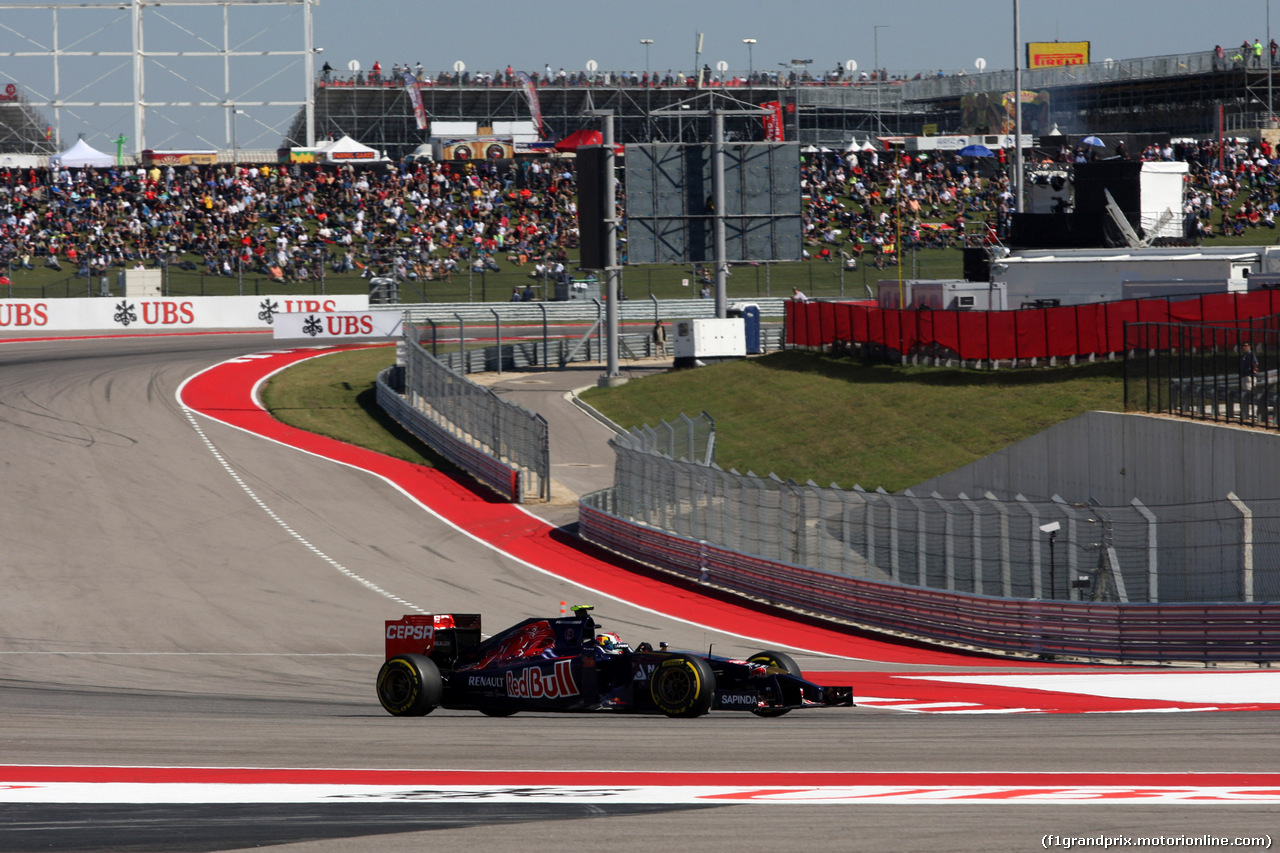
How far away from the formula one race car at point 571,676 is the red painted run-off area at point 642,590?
170cm

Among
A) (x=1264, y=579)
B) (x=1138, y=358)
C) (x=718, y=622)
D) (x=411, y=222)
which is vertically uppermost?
(x=411, y=222)

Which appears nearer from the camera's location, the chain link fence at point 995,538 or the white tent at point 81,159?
the chain link fence at point 995,538

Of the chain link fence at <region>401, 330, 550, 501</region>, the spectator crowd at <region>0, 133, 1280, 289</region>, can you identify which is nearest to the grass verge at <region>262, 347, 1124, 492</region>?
the chain link fence at <region>401, 330, 550, 501</region>

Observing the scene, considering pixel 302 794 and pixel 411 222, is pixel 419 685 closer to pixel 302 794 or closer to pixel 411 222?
pixel 302 794

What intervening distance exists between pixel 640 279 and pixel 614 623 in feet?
128

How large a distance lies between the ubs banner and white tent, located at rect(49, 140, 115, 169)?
51.5 feet

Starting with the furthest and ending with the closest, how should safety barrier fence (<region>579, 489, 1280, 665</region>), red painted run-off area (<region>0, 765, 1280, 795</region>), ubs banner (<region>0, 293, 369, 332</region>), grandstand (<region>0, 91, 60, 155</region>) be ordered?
grandstand (<region>0, 91, 60, 155</region>), ubs banner (<region>0, 293, 369, 332</region>), safety barrier fence (<region>579, 489, 1280, 665</region>), red painted run-off area (<region>0, 765, 1280, 795</region>)

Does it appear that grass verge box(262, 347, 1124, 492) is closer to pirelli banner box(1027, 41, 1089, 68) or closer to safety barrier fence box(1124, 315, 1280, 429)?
safety barrier fence box(1124, 315, 1280, 429)

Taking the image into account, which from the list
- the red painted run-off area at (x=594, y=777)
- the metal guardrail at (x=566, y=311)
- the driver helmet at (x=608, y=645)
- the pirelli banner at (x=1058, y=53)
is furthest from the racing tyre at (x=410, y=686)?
the pirelli banner at (x=1058, y=53)

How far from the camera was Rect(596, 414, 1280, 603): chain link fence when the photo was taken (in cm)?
1630

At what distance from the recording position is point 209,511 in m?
28.3

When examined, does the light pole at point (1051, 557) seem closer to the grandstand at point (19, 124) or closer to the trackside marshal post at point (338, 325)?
the trackside marshal post at point (338, 325)

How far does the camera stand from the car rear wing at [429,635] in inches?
510

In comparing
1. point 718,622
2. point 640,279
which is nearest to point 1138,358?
point 718,622
